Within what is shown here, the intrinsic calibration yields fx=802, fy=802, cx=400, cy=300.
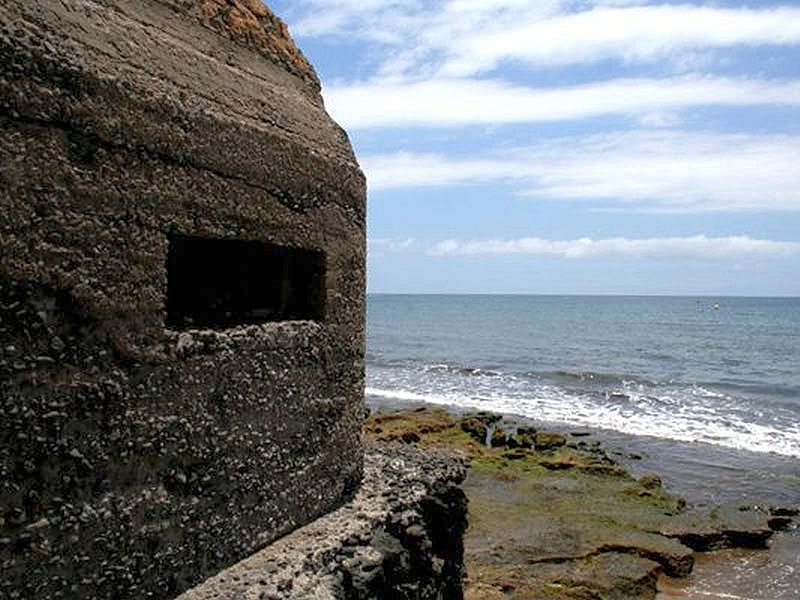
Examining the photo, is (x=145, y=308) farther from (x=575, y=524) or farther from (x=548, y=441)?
(x=548, y=441)

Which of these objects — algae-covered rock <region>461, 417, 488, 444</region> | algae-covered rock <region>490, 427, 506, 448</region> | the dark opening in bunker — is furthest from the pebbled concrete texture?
algae-covered rock <region>461, 417, 488, 444</region>

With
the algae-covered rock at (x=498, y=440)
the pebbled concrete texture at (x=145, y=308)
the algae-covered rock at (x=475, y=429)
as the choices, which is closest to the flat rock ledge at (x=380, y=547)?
the pebbled concrete texture at (x=145, y=308)

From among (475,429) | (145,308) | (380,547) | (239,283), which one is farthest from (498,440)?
(145,308)

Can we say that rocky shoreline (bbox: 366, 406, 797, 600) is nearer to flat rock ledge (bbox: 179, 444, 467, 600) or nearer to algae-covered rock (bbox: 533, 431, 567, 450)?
algae-covered rock (bbox: 533, 431, 567, 450)

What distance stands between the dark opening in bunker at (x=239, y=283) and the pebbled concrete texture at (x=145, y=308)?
0.37ft

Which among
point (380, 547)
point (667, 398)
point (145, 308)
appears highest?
point (145, 308)

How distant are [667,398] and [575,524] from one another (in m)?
15.4

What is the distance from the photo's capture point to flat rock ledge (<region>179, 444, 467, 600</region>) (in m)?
3.36

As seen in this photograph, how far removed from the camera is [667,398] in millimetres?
25141

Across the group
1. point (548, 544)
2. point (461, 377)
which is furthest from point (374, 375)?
point (548, 544)

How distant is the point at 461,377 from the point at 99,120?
2911 cm

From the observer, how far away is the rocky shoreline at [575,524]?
8922 mm

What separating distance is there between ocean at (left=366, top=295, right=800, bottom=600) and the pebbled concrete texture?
697 cm

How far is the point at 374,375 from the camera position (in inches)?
1259
